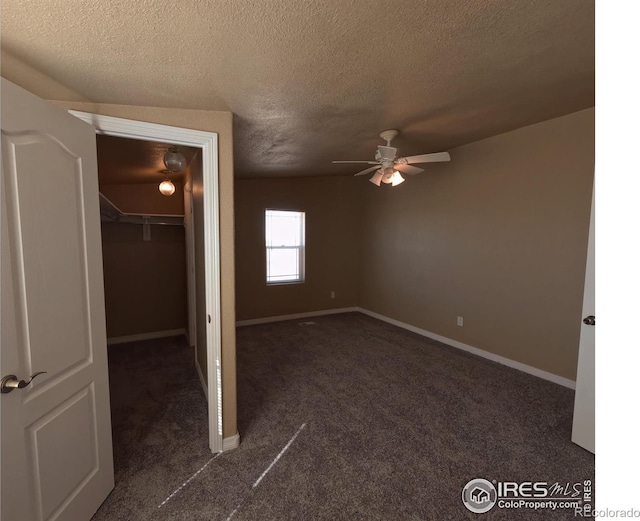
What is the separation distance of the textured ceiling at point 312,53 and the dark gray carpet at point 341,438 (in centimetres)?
230

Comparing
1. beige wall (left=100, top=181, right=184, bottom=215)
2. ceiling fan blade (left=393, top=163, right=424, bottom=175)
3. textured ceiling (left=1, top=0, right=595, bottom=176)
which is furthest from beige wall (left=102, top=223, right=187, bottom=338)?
ceiling fan blade (left=393, top=163, right=424, bottom=175)

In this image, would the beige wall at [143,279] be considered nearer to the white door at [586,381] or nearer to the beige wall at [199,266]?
the beige wall at [199,266]

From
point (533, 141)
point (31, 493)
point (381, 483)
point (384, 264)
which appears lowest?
point (381, 483)

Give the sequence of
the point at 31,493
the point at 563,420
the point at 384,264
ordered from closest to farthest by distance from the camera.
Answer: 1. the point at 31,493
2. the point at 563,420
3. the point at 384,264

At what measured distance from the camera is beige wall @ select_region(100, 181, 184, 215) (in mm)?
4395

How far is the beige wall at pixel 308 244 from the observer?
5.16 meters

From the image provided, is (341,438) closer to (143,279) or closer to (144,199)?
(143,279)

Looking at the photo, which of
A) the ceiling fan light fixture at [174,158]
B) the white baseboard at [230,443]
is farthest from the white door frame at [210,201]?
the ceiling fan light fixture at [174,158]

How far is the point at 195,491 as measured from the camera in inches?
69.7

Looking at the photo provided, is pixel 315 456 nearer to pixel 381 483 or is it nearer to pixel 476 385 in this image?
pixel 381 483

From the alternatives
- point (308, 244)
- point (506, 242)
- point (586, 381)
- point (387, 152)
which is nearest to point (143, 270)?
point (308, 244)
